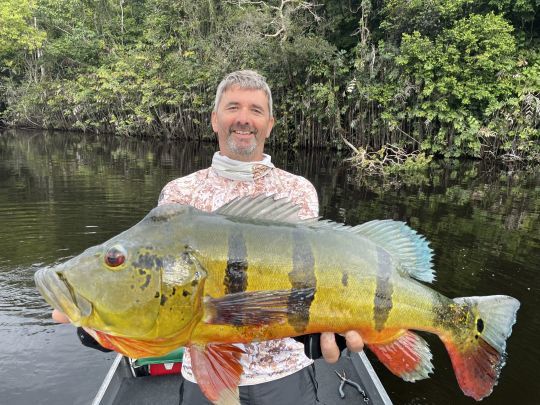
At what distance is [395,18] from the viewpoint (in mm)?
21609

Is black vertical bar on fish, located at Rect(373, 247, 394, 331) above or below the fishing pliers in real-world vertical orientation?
above

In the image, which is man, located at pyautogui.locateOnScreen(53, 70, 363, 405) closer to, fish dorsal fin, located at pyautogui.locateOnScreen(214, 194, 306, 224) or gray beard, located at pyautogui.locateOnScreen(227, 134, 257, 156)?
gray beard, located at pyautogui.locateOnScreen(227, 134, 257, 156)

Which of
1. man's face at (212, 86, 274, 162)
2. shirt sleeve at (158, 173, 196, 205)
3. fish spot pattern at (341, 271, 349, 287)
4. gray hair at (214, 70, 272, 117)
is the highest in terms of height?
gray hair at (214, 70, 272, 117)

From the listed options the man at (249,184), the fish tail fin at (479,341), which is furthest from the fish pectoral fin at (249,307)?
the fish tail fin at (479,341)

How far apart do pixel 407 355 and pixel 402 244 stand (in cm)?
51

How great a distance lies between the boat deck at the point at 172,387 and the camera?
151 inches

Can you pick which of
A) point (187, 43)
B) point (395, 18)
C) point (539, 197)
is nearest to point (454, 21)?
point (395, 18)

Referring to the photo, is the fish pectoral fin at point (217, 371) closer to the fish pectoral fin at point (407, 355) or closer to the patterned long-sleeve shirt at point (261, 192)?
the patterned long-sleeve shirt at point (261, 192)

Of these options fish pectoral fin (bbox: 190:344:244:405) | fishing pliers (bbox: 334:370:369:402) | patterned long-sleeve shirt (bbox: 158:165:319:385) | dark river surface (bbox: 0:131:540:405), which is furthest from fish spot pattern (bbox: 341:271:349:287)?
dark river surface (bbox: 0:131:540:405)

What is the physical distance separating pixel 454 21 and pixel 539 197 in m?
10.4

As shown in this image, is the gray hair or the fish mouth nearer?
the fish mouth

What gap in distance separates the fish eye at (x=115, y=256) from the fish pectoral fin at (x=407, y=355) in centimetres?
113

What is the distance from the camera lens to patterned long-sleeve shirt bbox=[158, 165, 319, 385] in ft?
7.30

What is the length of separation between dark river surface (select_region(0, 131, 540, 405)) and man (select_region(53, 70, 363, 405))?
336 centimetres
